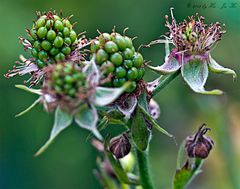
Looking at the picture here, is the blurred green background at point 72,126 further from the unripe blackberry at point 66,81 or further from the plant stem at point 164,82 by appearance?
the unripe blackberry at point 66,81

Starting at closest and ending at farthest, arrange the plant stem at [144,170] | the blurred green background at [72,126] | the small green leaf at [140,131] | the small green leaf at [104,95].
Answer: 1. the small green leaf at [104,95]
2. the small green leaf at [140,131]
3. the plant stem at [144,170]
4. the blurred green background at [72,126]

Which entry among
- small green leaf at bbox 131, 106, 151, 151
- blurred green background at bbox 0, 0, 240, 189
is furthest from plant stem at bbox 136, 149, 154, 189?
blurred green background at bbox 0, 0, 240, 189

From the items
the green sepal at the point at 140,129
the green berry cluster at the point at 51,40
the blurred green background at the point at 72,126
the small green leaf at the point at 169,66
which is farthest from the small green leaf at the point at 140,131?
the blurred green background at the point at 72,126

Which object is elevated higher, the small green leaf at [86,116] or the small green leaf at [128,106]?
the small green leaf at [86,116]

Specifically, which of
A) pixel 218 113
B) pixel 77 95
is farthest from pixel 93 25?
pixel 77 95

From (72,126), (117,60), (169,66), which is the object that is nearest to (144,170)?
(169,66)

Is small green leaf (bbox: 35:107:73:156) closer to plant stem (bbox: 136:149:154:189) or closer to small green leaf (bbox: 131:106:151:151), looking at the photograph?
small green leaf (bbox: 131:106:151:151)

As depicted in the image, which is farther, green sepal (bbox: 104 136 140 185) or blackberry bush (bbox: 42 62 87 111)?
green sepal (bbox: 104 136 140 185)
